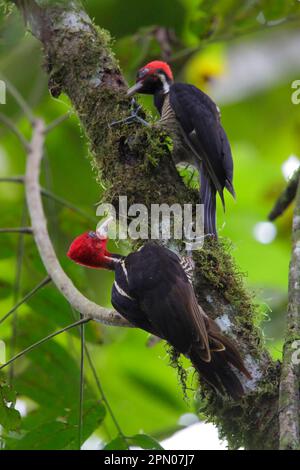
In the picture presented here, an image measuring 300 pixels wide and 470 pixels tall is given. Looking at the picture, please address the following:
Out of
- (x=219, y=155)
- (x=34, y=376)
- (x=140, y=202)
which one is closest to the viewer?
(x=140, y=202)

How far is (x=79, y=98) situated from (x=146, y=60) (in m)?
1.77

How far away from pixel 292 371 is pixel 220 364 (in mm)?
321

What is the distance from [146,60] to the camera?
5234 millimetres

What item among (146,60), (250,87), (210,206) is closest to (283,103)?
(250,87)

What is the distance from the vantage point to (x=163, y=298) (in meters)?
3.48

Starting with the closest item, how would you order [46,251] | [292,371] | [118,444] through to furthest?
[292,371], [118,444], [46,251]

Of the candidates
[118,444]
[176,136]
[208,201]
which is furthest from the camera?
[176,136]

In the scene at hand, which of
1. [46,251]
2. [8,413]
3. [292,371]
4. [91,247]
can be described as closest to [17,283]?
[91,247]

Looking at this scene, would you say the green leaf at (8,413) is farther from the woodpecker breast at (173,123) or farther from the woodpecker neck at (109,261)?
the woodpecker breast at (173,123)

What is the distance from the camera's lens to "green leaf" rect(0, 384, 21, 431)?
3322 mm

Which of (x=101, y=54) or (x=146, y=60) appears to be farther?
(x=146, y=60)

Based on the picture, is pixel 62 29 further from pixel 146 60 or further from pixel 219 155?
pixel 146 60

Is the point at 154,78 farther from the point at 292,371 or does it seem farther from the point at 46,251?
the point at 292,371

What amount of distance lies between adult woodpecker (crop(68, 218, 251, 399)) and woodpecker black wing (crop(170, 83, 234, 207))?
0.86 meters
